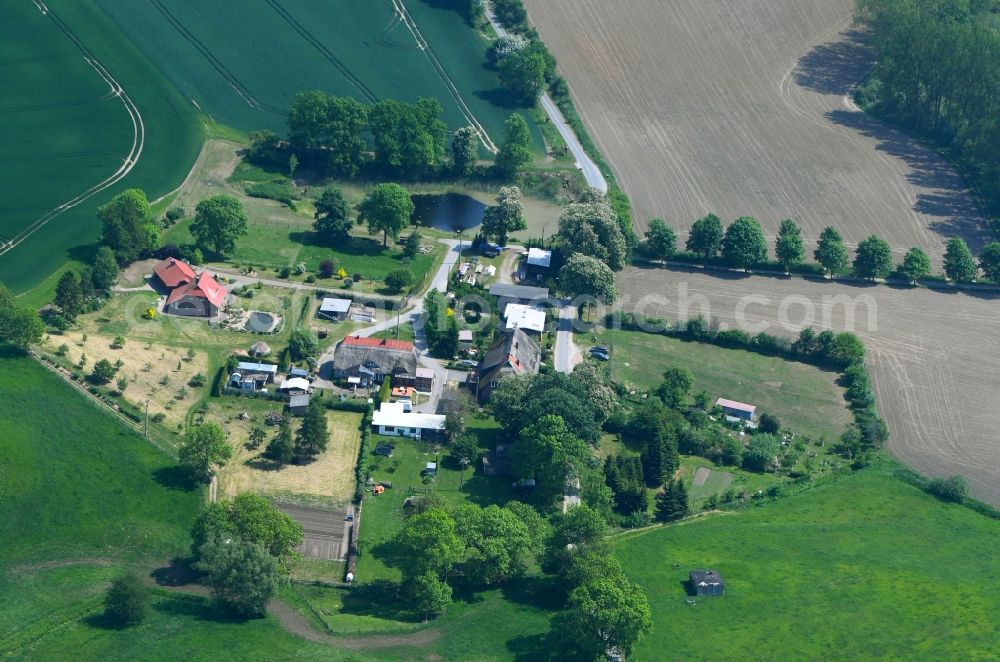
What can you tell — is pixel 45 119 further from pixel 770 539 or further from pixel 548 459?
pixel 770 539

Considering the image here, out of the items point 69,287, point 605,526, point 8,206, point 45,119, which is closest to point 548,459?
point 605,526

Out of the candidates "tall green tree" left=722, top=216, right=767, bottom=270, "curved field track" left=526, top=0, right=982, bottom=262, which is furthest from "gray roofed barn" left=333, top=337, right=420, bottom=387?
"curved field track" left=526, top=0, right=982, bottom=262

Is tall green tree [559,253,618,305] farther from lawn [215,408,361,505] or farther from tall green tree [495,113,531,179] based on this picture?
lawn [215,408,361,505]

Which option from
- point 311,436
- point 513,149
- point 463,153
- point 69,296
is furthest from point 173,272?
point 513,149

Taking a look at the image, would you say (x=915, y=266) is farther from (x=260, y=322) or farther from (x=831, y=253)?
(x=260, y=322)

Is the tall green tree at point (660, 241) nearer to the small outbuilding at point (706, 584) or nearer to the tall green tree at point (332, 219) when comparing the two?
the tall green tree at point (332, 219)

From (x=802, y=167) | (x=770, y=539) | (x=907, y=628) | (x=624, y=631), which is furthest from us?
(x=802, y=167)

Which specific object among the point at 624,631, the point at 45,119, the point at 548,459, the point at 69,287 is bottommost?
the point at 624,631
